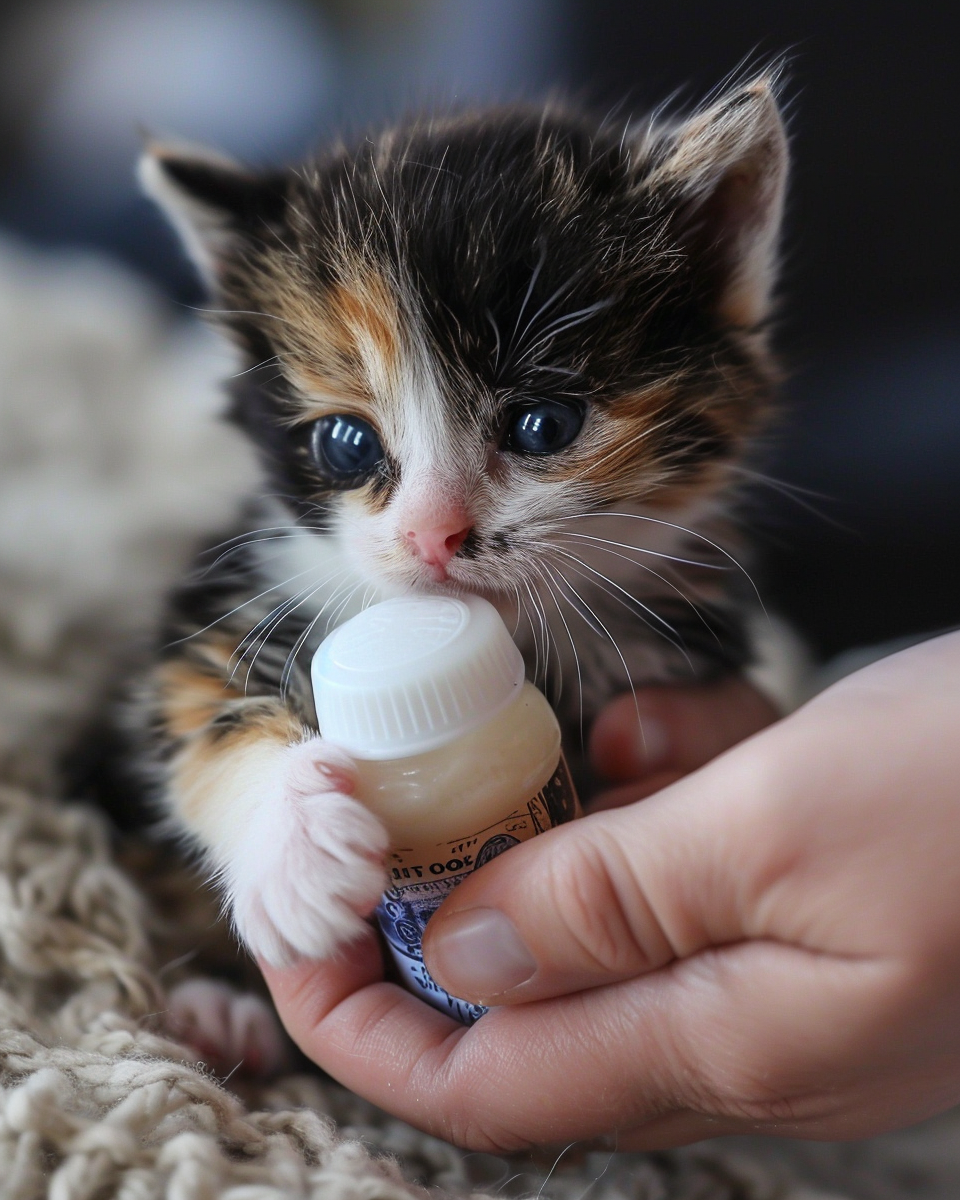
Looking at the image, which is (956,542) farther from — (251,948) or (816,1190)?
(251,948)

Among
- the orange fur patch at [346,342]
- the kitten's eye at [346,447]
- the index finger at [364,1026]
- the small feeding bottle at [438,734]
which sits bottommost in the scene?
the index finger at [364,1026]

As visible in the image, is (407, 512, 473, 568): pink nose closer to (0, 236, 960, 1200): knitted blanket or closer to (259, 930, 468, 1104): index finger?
(259, 930, 468, 1104): index finger

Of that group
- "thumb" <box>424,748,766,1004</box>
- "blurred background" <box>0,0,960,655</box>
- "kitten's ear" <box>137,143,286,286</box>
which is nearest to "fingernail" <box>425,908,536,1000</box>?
Answer: "thumb" <box>424,748,766,1004</box>

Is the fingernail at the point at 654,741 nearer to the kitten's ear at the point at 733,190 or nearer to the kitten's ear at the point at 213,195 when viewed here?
the kitten's ear at the point at 733,190

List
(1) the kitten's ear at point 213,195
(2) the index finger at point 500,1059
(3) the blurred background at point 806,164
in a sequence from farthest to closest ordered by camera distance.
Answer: (3) the blurred background at point 806,164 < (1) the kitten's ear at point 213,195 < (2) the index finger at point 500,1059

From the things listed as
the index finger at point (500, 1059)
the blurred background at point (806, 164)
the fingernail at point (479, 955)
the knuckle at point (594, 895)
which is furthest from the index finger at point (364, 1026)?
the blurred background at point (806, 164)

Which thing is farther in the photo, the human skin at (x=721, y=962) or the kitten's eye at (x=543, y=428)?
the kitten's eye at (x=543, y=428)

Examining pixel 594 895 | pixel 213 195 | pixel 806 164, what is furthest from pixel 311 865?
pixel 806 164
